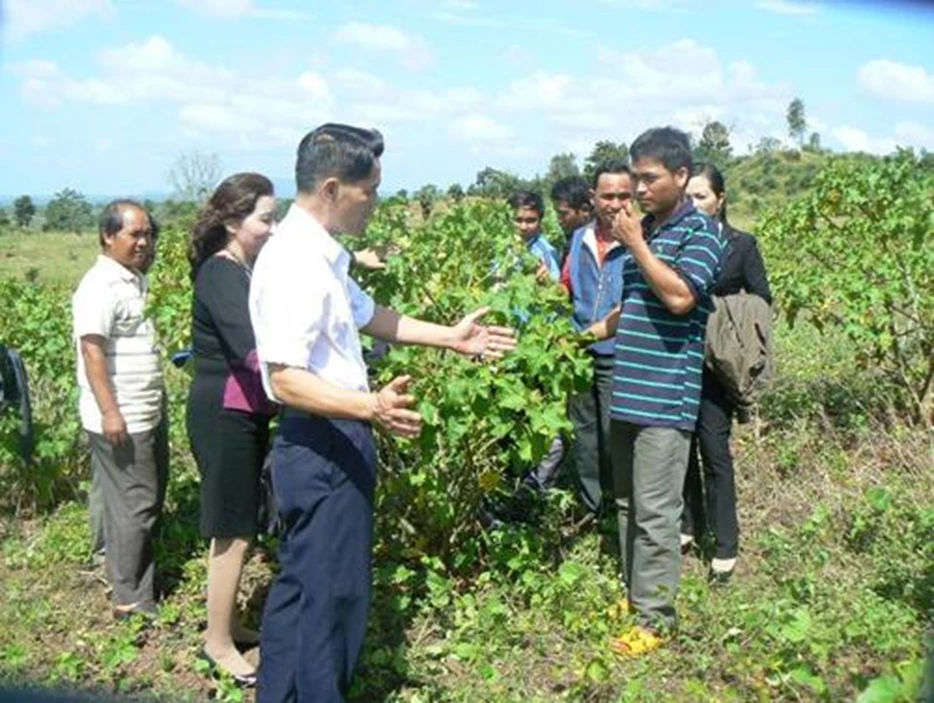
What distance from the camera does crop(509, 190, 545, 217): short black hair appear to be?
6.14m

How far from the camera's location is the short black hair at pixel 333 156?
312 centimetres

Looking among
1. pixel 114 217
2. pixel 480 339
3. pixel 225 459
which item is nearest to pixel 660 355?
pixel 480 339

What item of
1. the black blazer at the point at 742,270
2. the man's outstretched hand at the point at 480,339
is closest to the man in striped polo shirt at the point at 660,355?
the man's outstretched hand at the point at 480,339

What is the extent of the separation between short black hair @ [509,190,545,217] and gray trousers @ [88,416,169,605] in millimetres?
2448

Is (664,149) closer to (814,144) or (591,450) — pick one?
(591,450)

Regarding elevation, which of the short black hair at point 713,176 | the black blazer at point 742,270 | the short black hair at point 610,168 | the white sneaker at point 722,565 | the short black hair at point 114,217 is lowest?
the white sneaker at point 722,565

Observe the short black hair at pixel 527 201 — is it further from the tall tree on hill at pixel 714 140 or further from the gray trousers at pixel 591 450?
the tall tree on hill at pixel 714 140

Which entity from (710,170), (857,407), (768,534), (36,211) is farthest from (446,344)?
(36,211)

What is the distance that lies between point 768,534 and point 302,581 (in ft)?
8.23

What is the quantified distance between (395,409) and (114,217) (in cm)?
195

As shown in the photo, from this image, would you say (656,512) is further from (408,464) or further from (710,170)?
(710,170)

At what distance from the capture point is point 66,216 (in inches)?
1432

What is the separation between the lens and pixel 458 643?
4.11m

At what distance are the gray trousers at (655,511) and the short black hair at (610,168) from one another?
4.56 feet
